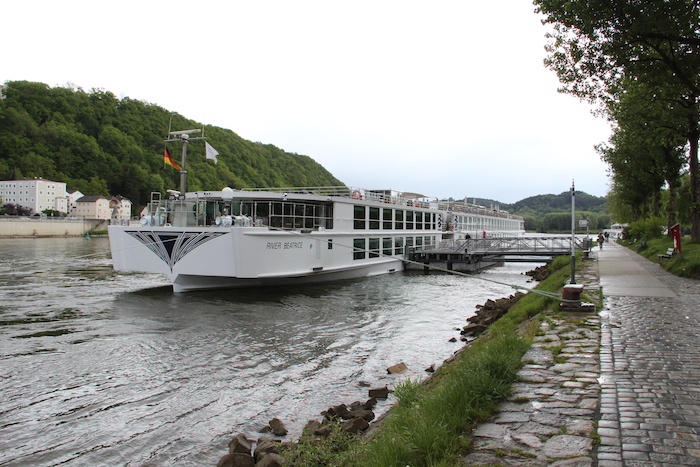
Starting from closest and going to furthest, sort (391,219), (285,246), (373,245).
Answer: (285,246)
(373,245)
(391,219)

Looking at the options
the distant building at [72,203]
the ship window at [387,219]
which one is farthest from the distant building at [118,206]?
the ship window at [387,219]

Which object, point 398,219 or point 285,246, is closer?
point 285,246

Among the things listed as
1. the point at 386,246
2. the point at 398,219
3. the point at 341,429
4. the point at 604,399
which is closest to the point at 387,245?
the point at 386,246

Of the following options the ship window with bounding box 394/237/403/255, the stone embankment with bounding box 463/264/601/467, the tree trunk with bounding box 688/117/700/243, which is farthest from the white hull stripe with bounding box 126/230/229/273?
the tree trunk with bounding box 688/117/700/243

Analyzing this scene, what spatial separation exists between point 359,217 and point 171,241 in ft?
35.4

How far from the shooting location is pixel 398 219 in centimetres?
3112

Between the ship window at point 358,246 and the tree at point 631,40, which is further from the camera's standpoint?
the ship window at point 358,246

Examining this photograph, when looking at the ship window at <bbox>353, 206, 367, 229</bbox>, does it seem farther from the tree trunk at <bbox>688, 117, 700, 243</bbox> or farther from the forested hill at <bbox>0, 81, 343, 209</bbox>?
the forested hill at <bbox>0, 81, 343, 209</bbox>

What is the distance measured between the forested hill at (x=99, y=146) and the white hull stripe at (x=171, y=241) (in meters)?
84.3

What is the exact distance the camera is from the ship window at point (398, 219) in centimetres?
3067

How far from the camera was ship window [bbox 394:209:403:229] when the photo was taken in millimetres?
30670

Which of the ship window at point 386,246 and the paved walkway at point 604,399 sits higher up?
the ship window at point 386,246

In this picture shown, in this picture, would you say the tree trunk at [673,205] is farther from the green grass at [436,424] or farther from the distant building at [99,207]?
the distant building at [99,207]

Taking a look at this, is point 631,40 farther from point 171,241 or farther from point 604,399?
point 171,241
